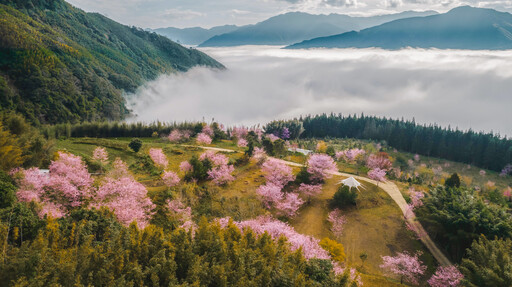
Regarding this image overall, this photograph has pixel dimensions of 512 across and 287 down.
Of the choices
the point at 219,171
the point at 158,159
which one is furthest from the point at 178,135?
the point at 219,171

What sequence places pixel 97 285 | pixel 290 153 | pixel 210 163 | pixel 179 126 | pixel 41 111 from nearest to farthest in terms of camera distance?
1. pixel 97 285
2. pixel 210 163
3. pixel 290 153
4. pixel 179 126
5. pixel 41 111

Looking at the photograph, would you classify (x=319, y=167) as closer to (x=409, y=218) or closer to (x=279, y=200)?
(x=279, y=200)

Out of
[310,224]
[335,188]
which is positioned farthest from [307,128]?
[310,224]

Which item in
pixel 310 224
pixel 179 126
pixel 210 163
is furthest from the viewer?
pixel 179 126

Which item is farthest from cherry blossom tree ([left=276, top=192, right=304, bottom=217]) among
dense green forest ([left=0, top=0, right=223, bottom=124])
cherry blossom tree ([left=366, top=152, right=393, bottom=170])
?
dense green forest ([left=0, top=0, right=223, bottom=124])

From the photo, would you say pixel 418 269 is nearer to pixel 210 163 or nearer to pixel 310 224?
pixel 310 224
